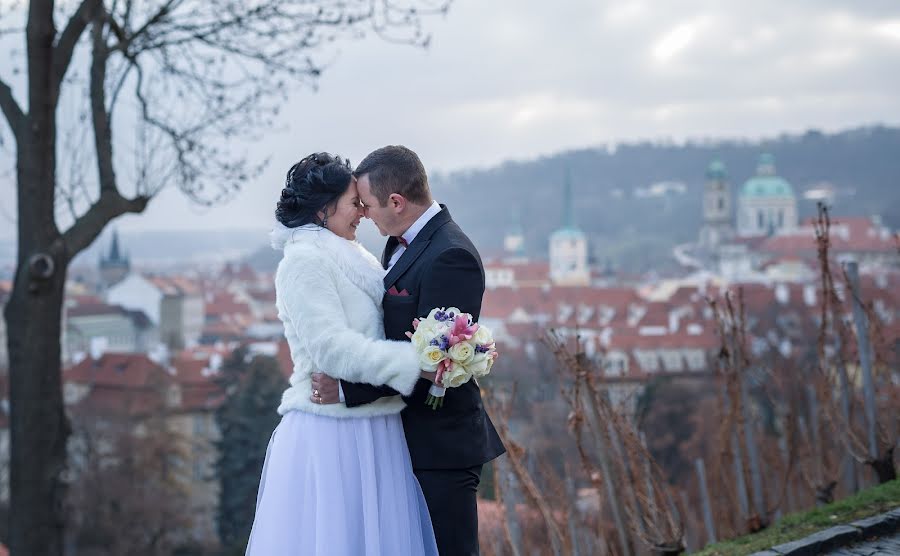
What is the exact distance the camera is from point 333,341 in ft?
8.93

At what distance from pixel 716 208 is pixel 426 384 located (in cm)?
11151

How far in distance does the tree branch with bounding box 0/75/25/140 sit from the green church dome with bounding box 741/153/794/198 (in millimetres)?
107914

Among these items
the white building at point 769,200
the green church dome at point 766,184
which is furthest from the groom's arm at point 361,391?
the green church dome at point 766,184

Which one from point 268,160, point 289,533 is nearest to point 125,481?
point 268,160

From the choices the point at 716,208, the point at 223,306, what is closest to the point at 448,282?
the point at 223,306

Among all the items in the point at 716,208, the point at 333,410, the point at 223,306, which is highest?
the point at 716,208

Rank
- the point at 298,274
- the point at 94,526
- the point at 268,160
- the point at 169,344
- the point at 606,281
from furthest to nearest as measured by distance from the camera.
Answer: the point at 606,281 → the point at 169,344 → the point at 94,526 → the point at 268,160 → the point at 298,274

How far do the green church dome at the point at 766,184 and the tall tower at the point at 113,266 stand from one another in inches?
2412

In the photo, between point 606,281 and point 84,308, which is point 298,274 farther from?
point 606,281

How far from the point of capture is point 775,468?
4941 mm

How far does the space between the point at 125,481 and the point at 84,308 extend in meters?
49.2

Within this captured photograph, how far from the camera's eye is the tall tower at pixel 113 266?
92.0m

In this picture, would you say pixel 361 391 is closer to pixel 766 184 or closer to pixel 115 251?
pixel 115 251

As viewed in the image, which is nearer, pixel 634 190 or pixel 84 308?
pixel 84 308
